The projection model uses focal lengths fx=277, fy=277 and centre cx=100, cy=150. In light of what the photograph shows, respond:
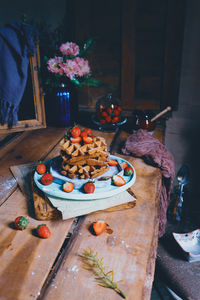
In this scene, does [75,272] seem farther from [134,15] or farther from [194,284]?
[134,15]

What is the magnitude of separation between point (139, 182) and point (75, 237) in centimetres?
54

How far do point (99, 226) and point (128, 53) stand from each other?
1.89 metres

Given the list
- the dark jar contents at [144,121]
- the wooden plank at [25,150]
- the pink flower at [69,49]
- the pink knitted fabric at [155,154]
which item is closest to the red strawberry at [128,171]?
the pink knitted fabric at [155,154]

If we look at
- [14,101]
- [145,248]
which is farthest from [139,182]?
[14,101]

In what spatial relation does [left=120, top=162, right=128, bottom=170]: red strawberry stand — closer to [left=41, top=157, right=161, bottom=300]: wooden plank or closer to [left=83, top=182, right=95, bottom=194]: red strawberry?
[left=41, top=157, right=161, bottom=300]: wooden plank

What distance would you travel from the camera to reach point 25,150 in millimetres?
1892

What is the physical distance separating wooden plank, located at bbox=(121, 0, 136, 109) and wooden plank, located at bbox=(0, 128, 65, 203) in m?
0.78

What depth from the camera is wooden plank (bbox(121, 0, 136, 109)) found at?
242 centimetres

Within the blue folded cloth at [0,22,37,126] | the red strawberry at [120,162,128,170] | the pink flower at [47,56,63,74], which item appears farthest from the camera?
the pink flower at [47,56,63,74]

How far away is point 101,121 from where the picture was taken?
7.27 feet

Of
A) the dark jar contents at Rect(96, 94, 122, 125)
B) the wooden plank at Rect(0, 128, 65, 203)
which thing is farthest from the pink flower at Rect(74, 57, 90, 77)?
the wooden plank at Rect(0, 128, 65, 203)

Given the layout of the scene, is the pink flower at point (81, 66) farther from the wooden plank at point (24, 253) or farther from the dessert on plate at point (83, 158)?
the wooden plank at point (24, 253)

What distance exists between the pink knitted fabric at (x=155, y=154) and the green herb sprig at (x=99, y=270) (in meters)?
0.83

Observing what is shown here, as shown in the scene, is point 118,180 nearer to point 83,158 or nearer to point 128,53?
point 83,158
